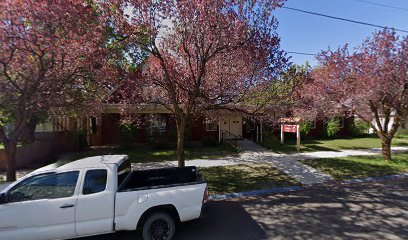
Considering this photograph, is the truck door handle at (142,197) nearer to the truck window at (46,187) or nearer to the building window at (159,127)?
the truck window at (46,187)

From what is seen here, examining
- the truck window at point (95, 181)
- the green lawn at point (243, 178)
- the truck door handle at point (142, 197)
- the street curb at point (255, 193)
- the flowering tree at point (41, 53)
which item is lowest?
the street curb at point (255, 193)

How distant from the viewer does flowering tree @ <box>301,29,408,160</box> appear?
8.90 metres

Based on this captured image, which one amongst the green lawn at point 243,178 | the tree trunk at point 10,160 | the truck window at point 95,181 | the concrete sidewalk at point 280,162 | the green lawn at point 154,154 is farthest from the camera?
the green lawn at point 154,154

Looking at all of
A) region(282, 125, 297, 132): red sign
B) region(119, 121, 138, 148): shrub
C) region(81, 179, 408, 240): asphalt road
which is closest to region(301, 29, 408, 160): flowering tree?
region(282, 125, 297, 132): red sign

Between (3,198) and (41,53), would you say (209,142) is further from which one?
(3,198)

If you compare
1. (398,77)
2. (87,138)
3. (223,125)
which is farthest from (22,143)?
(398,77)

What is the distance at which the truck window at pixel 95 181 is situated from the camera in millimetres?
3953

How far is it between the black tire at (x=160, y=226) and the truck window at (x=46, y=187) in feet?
4.60

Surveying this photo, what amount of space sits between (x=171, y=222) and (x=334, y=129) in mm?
19424

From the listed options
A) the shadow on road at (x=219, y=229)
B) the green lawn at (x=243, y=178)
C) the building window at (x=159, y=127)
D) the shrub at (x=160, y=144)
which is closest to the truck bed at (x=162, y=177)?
the shadow on road at (x=219, y=229)

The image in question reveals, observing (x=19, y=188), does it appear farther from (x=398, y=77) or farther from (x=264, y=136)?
(x=264, y=136)

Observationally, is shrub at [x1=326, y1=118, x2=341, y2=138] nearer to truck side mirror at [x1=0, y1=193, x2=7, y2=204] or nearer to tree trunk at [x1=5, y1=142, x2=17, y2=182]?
tree trunk at [x1=5, y1=142, x2=17, y2=182]

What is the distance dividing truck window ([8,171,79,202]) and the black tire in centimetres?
140

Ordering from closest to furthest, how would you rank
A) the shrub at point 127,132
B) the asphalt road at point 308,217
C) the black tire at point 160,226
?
the black tire at point 160,226, the asphalt road at point 308,217, the shrub at point 127,132
